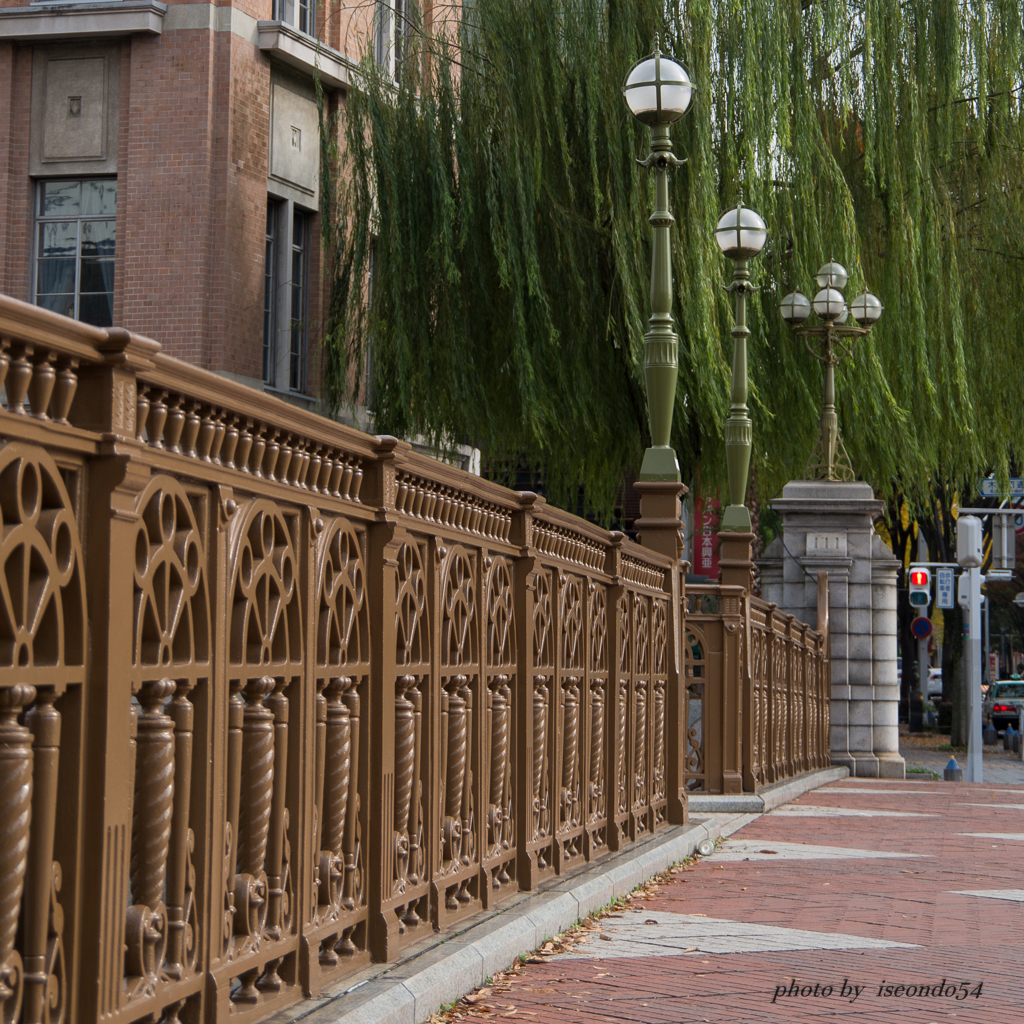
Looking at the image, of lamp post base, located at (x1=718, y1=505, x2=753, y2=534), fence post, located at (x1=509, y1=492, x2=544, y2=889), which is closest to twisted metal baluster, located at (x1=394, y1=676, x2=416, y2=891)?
fence post, located at (x1=509, y1=492, x2=544, y2=889)

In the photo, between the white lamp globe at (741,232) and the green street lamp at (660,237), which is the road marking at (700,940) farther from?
the white lamp globe at (741,232)

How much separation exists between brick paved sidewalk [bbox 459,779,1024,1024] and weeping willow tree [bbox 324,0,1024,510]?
765 cm

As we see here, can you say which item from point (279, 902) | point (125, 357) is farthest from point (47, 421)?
point (279, 902)

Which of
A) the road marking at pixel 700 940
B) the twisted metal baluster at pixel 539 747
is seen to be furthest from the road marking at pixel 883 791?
the twisted metal baluster at pixel 539 747

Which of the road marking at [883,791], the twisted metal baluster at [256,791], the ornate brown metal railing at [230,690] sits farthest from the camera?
the road marking at [883,791]

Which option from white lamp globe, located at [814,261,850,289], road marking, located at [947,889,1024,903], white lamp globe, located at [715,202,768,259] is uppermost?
white lamp globe, located at [814,261,850,289]

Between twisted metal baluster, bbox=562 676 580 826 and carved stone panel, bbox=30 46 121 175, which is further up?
carved stone panel, bbox=30 46 121 175

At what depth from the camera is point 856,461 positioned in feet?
67.1

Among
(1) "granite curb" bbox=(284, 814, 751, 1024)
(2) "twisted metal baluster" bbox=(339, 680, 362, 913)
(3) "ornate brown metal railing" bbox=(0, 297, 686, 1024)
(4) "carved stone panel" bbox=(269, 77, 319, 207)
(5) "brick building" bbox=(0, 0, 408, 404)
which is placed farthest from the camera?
(4) "carved stone panel" bbox=(269, 77, 319, 207)

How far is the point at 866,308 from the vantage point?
59.2ft

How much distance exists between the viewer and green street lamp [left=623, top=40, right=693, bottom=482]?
10844mm

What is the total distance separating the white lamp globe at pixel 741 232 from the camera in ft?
45.6

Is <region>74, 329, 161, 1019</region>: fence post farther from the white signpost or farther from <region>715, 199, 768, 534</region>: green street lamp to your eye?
the white signpost

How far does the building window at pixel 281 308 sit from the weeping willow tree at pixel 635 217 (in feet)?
5.23
